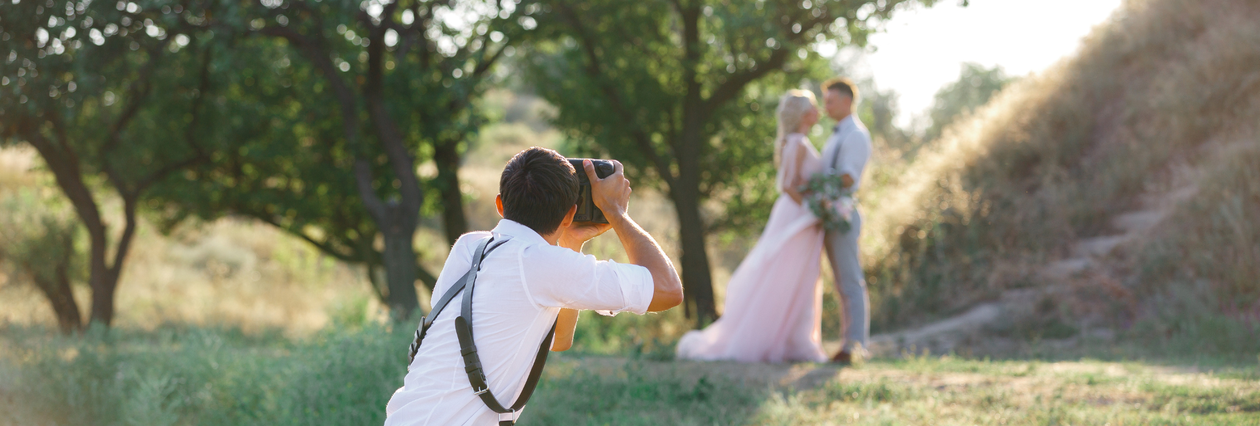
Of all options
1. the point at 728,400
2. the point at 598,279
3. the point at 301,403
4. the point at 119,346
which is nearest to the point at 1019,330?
the point at 728,400

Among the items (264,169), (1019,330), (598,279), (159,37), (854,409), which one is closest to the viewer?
(598,279)

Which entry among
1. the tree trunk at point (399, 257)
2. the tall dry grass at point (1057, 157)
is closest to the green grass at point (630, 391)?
the tree trunk at point (399, 257)

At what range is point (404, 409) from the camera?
2.29m

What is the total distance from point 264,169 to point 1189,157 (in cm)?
1216

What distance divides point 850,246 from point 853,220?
20cm

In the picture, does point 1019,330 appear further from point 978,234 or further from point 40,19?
point 40,19

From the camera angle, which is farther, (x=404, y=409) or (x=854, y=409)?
(x=854, y=409)

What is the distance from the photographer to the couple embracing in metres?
6.28

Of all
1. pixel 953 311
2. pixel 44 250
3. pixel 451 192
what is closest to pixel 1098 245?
pixel 953 311

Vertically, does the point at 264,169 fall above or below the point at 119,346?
above

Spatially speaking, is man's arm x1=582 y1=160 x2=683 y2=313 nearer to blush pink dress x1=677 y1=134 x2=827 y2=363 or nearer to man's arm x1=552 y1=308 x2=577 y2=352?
man's arm x1=552 y1=308 x2=577 y2=352

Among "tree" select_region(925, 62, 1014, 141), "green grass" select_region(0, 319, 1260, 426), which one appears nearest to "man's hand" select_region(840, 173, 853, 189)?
"green grass" select_region(0, 319, 1260, 426)

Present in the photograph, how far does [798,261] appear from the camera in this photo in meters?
6.46

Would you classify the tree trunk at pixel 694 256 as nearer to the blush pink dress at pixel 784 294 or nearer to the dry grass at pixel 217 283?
the blush pink dress at pixel 784 294
